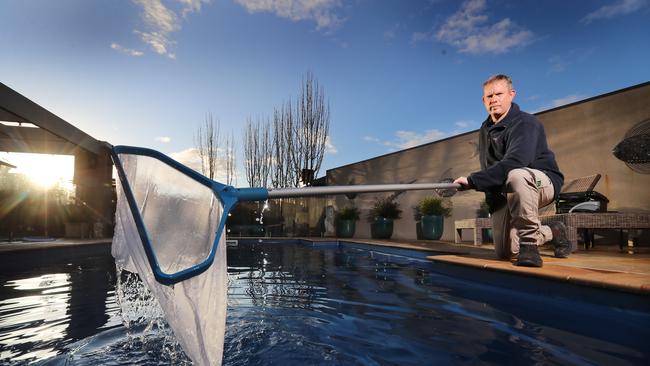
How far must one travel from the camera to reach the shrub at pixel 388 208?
10.6 metres

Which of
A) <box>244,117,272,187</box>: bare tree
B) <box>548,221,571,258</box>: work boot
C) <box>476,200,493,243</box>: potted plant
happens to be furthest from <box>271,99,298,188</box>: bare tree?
<box>548,221,571,258</box>: work boot

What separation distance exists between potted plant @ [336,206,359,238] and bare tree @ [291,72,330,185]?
3.19 meters

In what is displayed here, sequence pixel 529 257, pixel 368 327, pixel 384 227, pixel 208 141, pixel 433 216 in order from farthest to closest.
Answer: pixel 208 141, pixel 384 227, pixel 433 216, pixel 529 257, pixel 368 327

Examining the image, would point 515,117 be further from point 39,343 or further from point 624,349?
point 39,343

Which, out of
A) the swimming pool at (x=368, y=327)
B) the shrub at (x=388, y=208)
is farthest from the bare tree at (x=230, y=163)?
the swimming pool at (x=368, y=327)

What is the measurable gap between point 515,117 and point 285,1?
7305 millimetres

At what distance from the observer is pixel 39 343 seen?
161 cm

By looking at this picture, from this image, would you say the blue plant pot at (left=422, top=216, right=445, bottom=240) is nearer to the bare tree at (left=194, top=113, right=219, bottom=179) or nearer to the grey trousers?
the grey trousers

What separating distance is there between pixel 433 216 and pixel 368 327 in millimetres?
7372

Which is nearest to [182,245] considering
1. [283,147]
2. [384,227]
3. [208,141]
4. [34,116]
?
[34,116]

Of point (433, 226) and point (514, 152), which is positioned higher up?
point (514, 152)

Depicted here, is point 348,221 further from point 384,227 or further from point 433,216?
point 433,216

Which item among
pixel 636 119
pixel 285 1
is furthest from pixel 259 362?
pixel 285 1

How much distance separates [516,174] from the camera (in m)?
2.63
